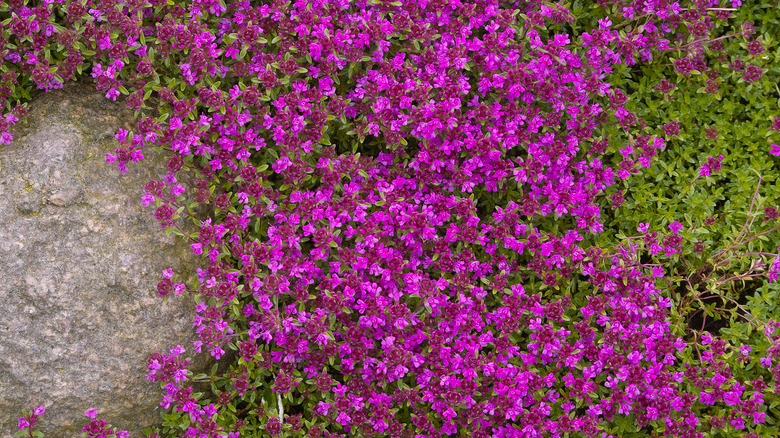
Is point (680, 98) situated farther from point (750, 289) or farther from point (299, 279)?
point (299, 279)

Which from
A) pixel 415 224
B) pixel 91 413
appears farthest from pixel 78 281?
pixel 415 224

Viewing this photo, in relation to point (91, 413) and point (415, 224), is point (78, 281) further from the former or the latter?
point (415, 224)

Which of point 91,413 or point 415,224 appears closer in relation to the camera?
point 91,413

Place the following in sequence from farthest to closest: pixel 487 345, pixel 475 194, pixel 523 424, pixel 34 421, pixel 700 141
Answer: pixel 700 141 → pixel 475 194 → pixel 487 345 → pixel 523 424 → pixel 34 421

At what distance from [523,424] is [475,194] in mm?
1640

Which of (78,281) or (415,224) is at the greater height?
(415,224)

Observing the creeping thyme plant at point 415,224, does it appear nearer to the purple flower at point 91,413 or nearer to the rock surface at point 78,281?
the purple flower at point 91,413

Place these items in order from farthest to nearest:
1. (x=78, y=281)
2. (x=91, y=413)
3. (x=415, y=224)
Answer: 1. (x=415, y=224)
2. (x=78, y=281)
3. (x=91, y=413)

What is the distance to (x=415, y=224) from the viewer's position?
14.0 ft

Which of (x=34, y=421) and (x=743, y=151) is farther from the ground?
(x=743, y=151)

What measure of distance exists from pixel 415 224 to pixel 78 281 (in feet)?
7.09

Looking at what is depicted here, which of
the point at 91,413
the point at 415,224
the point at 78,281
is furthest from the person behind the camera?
the point at 415,224

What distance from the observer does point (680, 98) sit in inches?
204

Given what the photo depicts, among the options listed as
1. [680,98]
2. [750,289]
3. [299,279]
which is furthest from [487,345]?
[680,98]
